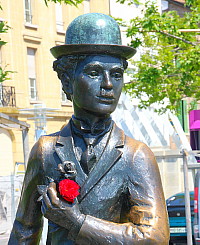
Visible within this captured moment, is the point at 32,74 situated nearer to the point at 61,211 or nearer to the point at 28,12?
the point at 28,12

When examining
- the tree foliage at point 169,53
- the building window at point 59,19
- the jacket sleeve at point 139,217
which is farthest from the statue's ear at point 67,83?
the building window at point 59,19

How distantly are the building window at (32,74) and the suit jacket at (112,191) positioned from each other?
28.1 m

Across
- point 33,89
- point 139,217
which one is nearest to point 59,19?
point 33,89

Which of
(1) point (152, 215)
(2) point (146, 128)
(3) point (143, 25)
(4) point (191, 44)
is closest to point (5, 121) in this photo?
(3) point (143, 25)

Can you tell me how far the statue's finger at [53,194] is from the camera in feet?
9.65

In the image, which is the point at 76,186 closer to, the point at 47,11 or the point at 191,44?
the point at 191,44

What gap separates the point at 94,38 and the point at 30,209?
2.73ft

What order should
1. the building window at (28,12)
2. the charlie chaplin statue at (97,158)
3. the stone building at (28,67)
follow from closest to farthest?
the charlie chaplin statue at (97,158) < the stone building at (28,67) < the building window at (28,12)

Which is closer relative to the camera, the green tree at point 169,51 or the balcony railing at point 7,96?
the green tree at point 169,51

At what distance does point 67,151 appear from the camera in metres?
3.22

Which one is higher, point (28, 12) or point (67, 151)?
point (28, 12)

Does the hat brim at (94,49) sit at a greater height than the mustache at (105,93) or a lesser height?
greater

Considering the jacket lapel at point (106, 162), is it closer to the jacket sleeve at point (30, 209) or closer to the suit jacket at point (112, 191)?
the suit jacket at point (112, 191)

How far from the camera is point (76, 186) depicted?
116 inches
